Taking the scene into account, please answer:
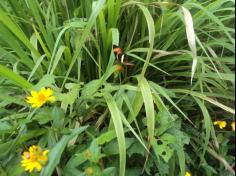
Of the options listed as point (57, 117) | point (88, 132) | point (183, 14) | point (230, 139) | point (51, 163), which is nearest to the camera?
point (51, 163)

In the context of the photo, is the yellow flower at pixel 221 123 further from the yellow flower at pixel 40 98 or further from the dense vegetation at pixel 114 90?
the yellow flower at pixel 40 98

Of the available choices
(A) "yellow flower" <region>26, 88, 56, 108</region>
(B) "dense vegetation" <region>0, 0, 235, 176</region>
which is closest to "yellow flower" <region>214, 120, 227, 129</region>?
(B) "dense vegetation" <region>0, 0, 235, 176</region>

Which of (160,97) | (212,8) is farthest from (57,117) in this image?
(212,8)

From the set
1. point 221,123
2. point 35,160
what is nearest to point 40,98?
point 35,160

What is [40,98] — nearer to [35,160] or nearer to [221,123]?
[35,160]

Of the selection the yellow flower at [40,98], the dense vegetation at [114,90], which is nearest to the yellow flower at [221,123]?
the dense vegetation at [114,90]

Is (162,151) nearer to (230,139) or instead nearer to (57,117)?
(57,117)

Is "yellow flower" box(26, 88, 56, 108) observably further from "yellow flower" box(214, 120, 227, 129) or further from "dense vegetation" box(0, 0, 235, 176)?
"yellow flower" box(214, 120, 227, 129)

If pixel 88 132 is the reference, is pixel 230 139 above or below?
below
